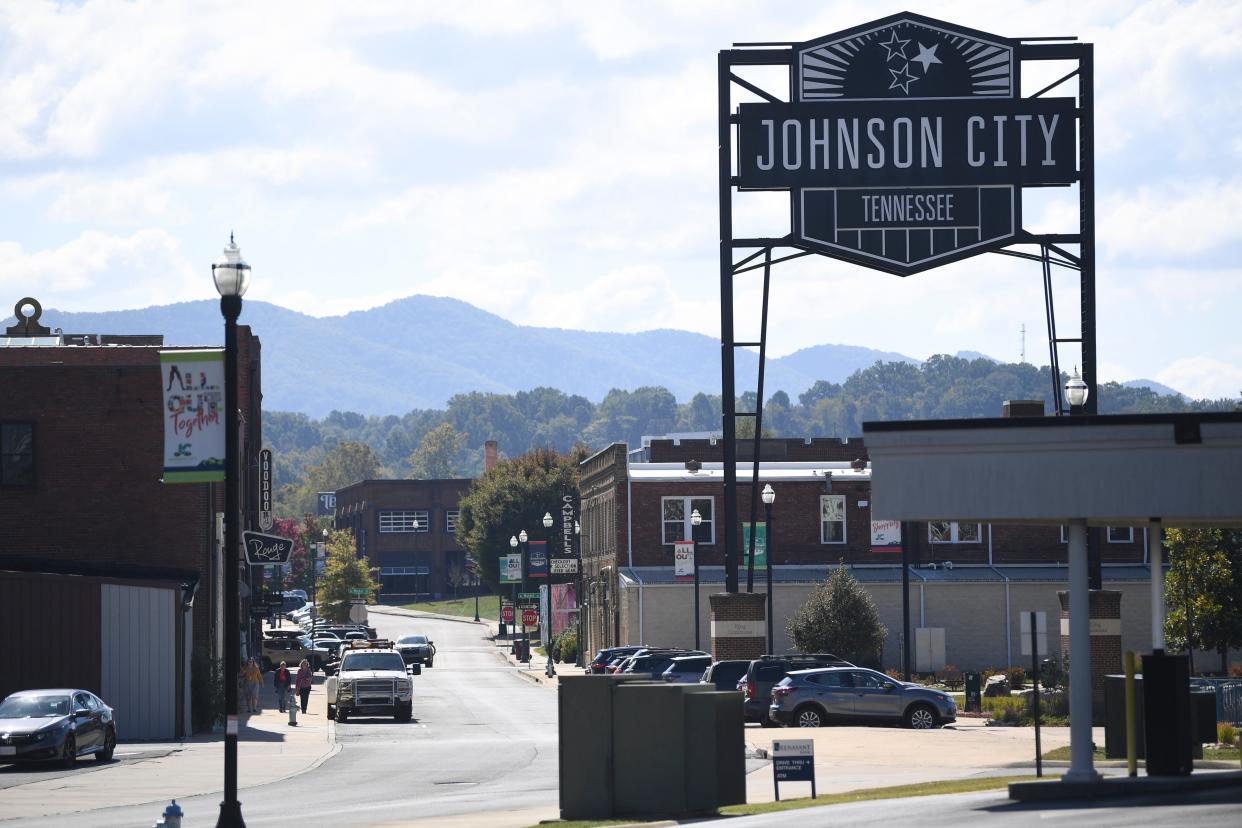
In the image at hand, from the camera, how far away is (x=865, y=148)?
44906 millimetres

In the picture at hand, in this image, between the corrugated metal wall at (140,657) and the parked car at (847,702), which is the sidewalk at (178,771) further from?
the parked car at (847,702)

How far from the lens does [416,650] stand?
8325cm

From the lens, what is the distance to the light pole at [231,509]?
18750 millimetres

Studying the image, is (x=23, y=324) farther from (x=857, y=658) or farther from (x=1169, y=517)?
(x=1169, y=517)

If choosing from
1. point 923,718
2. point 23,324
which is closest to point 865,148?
point 923,718

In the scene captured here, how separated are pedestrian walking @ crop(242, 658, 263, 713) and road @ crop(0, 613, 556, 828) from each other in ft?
13.7

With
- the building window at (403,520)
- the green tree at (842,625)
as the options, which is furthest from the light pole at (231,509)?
the building window at (403,520)

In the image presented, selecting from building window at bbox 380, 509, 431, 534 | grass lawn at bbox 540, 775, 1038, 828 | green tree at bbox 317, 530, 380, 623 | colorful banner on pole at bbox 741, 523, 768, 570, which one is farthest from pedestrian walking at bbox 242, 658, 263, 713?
building window at bbox 380, 509, 431, 534

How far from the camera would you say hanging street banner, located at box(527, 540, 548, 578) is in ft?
320

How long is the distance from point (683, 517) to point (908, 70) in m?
32.9

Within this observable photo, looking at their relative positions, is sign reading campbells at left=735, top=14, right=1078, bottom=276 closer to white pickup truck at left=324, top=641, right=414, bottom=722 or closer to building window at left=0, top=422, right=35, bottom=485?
white pickup truck at left=324, top=641, right=414, bottom=722

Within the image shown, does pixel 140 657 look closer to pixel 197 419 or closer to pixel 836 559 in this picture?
pixel 197 419

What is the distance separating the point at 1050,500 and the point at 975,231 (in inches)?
951

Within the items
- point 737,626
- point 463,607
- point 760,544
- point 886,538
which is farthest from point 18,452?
point 463,607
